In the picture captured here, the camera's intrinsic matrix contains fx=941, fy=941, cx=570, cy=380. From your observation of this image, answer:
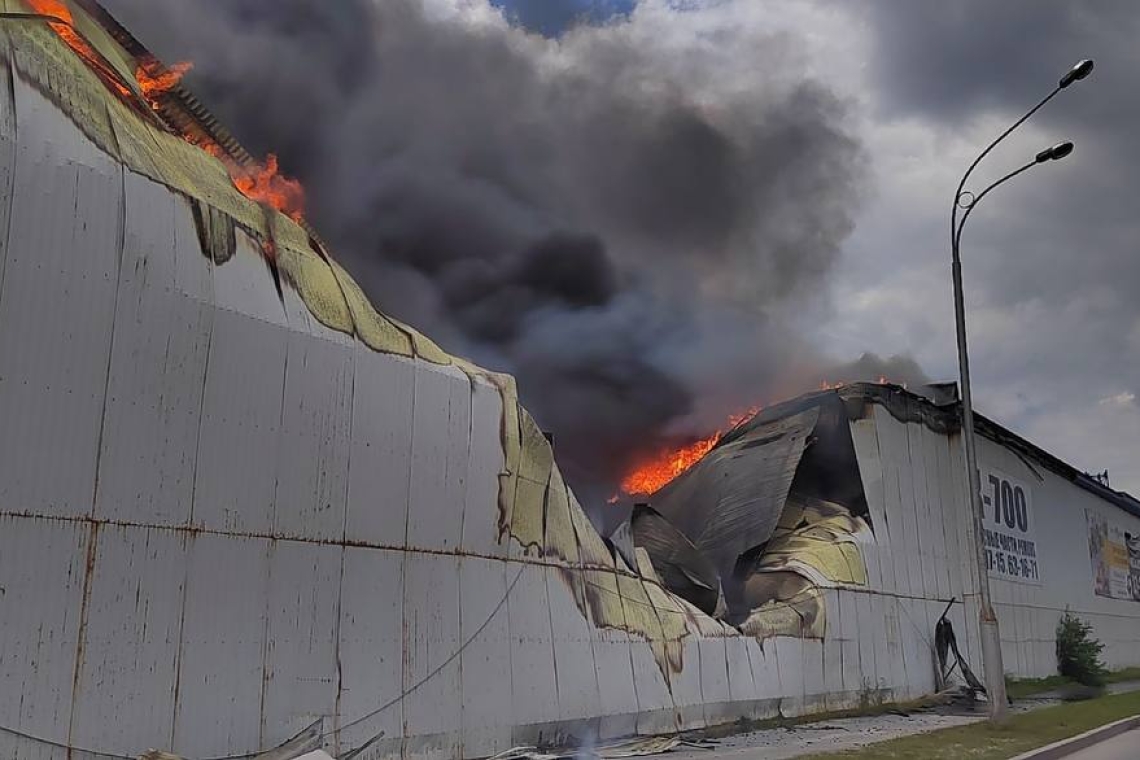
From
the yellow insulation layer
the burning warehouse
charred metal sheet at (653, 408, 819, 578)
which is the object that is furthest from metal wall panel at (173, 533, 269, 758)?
charred metal sheet at (653, 408, 819, 578)

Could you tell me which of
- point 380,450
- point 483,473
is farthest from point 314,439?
point 483,473

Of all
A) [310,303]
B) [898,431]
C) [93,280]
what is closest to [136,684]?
[93,280]

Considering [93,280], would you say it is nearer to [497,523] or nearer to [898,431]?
[497,523]

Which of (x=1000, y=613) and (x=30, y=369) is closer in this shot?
(x=30, y=369)

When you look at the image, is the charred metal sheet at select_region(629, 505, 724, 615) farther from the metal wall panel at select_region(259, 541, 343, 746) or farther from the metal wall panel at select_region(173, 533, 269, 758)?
the metal wall panel at select_region(173, 533, 269, 758)

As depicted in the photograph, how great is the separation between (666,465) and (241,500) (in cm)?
1627

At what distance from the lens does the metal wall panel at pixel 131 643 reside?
5.96 metres

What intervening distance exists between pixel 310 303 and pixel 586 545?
4707mm

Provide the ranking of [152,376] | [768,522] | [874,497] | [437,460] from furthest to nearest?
[874,497]
[768,522]
[437,460]
[152,376]

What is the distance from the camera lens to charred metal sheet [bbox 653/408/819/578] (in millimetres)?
17875

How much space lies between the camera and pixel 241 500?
7082 mm

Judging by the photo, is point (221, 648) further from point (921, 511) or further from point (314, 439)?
point (921, 511)

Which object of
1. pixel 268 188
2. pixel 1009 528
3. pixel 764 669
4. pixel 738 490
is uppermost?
pixel 268 188

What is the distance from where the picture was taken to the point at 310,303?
794cm
